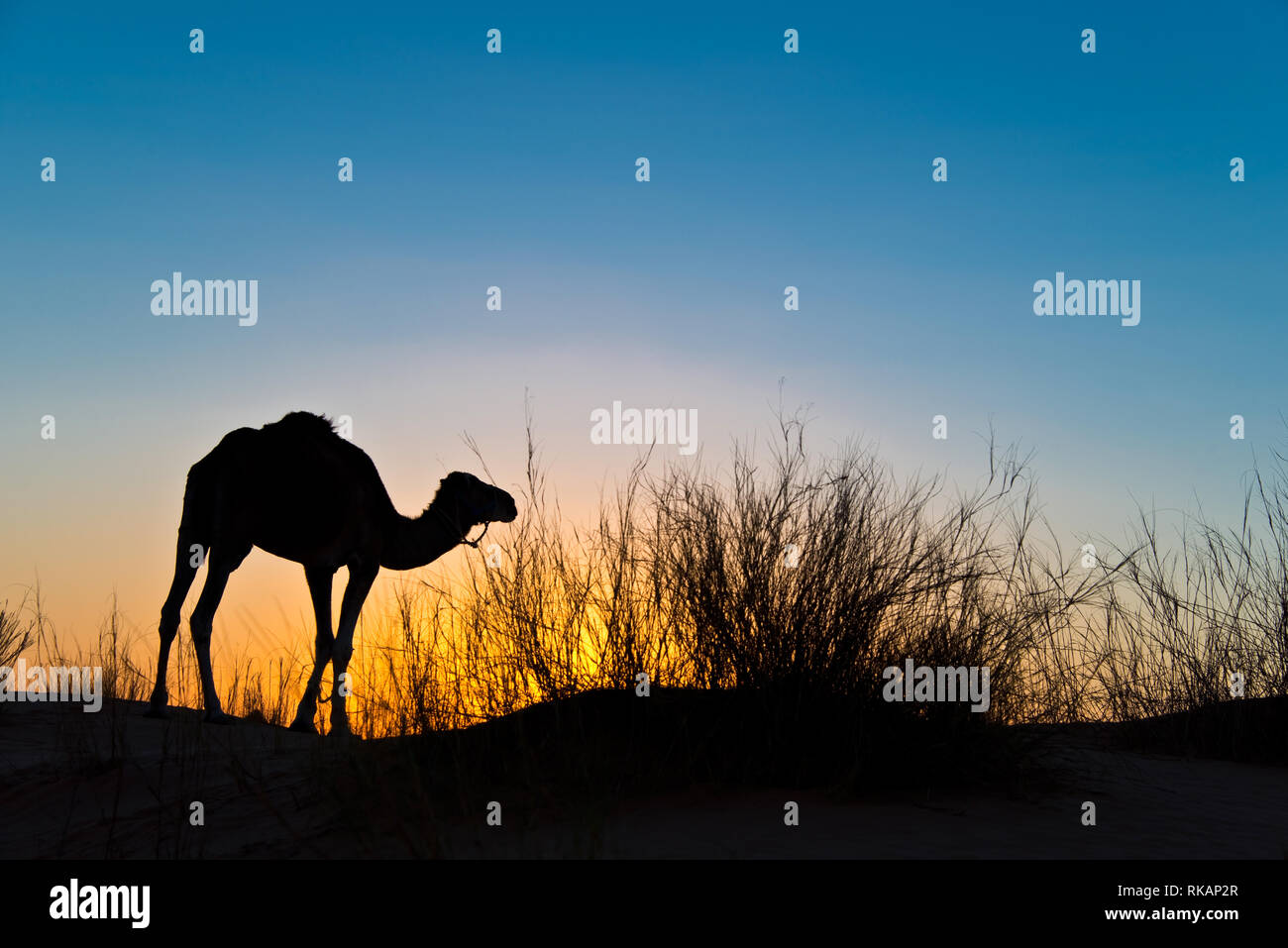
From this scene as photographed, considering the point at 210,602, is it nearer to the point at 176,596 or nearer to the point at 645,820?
the point at 176,596

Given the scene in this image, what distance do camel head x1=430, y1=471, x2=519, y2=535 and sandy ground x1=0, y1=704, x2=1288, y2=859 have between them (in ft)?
11.5

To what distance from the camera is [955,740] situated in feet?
20.5

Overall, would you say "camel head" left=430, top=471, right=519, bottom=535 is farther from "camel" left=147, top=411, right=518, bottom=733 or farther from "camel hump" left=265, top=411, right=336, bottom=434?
"camel hump" left=265, top=411, right=336, bottom=434

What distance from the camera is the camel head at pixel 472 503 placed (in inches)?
419

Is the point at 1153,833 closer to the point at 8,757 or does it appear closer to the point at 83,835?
the point at 83,835

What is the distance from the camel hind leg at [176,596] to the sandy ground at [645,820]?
2.32m

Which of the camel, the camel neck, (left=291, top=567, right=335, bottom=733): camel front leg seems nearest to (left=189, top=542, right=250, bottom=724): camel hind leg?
the camel

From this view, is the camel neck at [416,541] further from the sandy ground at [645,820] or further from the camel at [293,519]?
the sandy ground at [645,820]

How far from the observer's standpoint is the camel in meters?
10.1

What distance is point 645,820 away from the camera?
18.0ft

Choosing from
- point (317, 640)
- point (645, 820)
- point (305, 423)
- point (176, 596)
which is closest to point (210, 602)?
point (176, 596)

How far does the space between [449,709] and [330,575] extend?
3987mm

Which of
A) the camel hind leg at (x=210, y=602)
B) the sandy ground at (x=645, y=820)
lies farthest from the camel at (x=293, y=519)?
the sandy ground at (x=645, y=820)
